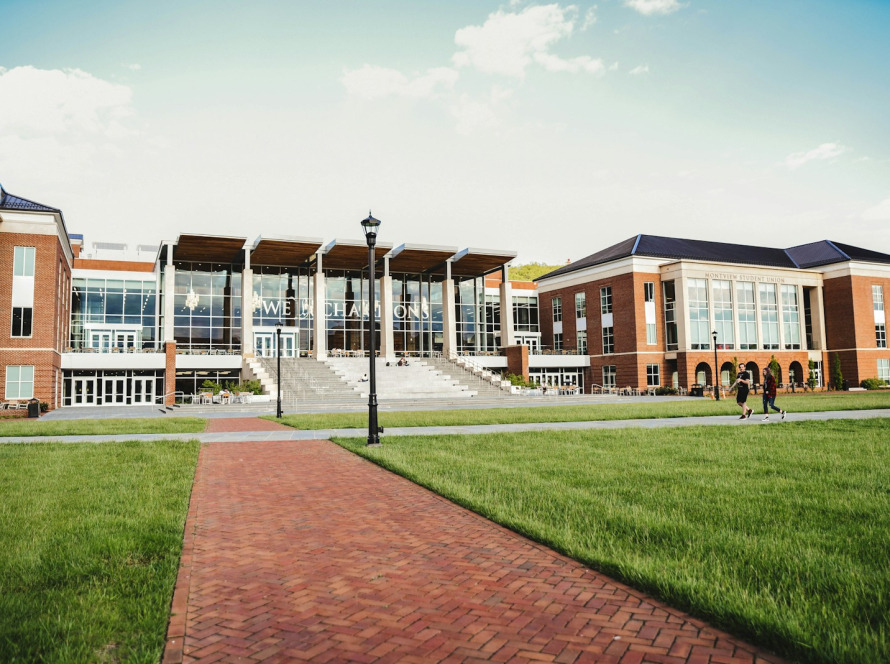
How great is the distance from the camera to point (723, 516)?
631 cm

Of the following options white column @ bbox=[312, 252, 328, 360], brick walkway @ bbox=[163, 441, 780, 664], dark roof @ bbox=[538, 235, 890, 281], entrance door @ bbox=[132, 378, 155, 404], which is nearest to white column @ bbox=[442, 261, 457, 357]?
white column @ bbox=[312, 252, 328, 360]

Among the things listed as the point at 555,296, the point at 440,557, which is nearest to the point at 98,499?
the point at 440,557

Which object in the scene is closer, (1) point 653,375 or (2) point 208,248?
(2) point 208,248

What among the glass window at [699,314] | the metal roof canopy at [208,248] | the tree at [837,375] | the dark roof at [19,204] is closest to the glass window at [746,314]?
the glass window at [699,314]

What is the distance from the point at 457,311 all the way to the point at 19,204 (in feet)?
117

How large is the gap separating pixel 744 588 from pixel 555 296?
60873 millimetres

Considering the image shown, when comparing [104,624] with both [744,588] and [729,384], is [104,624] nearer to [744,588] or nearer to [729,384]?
[744,588]

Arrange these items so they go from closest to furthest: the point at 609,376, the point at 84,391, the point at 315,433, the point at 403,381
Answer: the point at 315,433, the point at 84,391, the point at 403,381, the point at 609,376

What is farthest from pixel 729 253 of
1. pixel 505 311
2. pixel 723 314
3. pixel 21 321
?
pixel 21 321

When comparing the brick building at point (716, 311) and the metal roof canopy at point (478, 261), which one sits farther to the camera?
the brick building at point (716, 311)

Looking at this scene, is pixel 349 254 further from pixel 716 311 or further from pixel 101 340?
pixel 716 311

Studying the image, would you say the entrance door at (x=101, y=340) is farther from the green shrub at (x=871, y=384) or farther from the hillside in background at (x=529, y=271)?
the hillside in background at (x=529, y=271)

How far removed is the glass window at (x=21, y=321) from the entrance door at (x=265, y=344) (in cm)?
1746

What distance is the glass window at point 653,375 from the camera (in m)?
53.7
